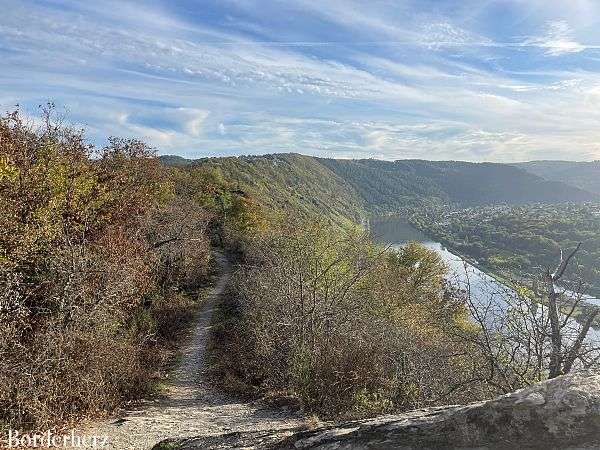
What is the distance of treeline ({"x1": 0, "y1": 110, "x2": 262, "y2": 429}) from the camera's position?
11492 millimetres

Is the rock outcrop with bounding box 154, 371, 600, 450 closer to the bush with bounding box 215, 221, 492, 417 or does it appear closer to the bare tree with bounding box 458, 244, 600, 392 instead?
the bare tree with bounding box 458, 244, 600, 392

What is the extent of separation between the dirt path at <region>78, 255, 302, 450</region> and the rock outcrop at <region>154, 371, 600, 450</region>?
684cm

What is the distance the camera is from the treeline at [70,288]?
37.7ft

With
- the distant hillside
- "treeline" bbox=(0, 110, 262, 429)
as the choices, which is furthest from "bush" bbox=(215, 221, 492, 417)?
the distant hillside

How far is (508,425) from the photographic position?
10.3 feet

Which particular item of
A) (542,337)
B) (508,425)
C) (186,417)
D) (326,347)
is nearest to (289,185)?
(326,347)

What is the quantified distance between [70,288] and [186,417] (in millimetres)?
5280

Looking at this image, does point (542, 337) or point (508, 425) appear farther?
point (542, 337)

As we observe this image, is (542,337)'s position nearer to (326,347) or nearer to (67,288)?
(326,347)

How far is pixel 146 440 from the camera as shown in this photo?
447 inches

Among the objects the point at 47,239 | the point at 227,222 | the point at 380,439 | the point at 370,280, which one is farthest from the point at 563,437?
the point at 227,222

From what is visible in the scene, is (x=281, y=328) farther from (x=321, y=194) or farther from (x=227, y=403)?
(x=321, y=194)

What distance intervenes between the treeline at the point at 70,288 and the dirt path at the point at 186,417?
2.82 feet

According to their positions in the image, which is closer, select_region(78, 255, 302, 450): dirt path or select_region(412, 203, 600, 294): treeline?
select_region(78, 255, 302, 450): dirt path
